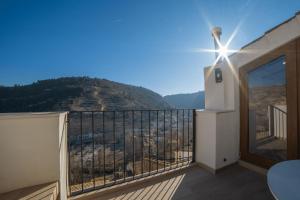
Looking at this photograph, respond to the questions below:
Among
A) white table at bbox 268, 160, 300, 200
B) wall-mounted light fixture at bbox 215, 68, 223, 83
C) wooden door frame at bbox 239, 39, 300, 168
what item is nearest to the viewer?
white table at bbox 268, 160, 300, 200

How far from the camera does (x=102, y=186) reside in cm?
210

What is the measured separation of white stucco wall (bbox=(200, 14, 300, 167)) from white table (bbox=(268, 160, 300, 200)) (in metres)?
1.51

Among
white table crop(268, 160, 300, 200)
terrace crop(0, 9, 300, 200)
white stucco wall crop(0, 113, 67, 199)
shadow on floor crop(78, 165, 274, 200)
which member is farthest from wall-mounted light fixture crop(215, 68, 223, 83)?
white stucco wall crop(0, 113, 67, 199)

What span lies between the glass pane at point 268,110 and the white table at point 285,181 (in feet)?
4.78

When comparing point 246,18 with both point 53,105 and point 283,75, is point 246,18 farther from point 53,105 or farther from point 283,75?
point 53,105

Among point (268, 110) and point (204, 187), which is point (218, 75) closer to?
point (268, 110)

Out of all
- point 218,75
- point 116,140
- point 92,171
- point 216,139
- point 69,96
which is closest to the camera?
point 92,171

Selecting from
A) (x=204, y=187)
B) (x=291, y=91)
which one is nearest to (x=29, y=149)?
(x=204, y=187)

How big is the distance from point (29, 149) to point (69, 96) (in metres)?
14.6

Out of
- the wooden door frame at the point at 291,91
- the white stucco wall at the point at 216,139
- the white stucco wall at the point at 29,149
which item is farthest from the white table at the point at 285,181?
the white stucco wall at the point at 29,149

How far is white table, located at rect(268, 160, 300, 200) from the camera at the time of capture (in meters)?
0.73

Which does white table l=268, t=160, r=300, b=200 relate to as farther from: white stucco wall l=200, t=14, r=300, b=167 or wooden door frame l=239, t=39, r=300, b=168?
white stucco wall l=200, t=14, r=300, b=167

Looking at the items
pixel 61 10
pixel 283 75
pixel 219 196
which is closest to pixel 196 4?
pixel 283 75

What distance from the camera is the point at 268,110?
2428 millimetres
